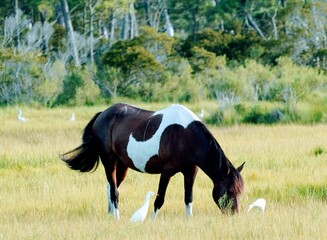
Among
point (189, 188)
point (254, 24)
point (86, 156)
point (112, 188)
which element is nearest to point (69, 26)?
point (254, 24)

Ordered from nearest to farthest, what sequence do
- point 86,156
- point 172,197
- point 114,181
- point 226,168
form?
point 226,168, point 114,181, point 86,156, point 172,197

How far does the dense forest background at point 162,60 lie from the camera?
30594mm

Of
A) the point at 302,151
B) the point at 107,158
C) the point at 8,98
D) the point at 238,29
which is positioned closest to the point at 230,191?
the point at 107,158

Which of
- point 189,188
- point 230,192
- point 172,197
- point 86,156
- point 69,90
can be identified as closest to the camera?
point 230,192

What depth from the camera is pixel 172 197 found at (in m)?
9.68

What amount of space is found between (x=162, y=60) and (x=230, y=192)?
2778 cm

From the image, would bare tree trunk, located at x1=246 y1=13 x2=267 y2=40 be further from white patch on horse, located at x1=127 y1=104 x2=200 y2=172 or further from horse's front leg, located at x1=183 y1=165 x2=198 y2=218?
horse's front leg, located at x1=183 y1=165 x2=198 y2=218

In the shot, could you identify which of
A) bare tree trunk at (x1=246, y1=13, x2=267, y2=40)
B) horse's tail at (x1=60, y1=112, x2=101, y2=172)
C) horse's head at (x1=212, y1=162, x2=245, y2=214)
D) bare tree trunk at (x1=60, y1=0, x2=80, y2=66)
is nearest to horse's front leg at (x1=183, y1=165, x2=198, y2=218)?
horse's head at (x1=212, y1=162, x2=245, y2=214)

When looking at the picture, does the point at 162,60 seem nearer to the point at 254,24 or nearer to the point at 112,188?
the point at 254,24

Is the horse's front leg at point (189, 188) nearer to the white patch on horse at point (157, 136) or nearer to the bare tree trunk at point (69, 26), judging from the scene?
the white patch on horse at point (157, 136)

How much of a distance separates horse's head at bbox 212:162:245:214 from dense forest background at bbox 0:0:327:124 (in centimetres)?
1549

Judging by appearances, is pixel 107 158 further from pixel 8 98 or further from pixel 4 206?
pixel 8 98

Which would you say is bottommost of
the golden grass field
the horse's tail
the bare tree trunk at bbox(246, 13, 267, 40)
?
the bare tree trunk at bbox(246, 13, 267, 40)

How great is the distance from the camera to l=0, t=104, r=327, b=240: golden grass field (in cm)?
705
